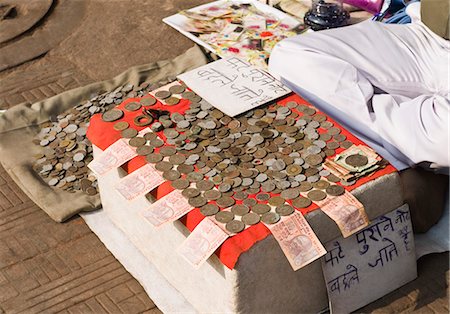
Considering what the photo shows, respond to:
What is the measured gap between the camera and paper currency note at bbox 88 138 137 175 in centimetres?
369

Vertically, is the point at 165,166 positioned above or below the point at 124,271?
above

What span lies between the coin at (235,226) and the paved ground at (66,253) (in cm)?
61

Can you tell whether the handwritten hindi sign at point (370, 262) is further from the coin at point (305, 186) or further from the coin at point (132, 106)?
the coin at point (132, 106)

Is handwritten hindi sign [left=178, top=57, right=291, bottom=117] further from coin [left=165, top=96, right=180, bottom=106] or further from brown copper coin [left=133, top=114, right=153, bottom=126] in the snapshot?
brown copper coin [left=133, top=114, right=153, bottom=126]

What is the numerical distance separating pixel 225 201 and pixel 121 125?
0.74 m

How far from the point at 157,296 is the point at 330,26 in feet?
7.55

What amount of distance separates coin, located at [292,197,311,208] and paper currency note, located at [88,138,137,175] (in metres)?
0.75

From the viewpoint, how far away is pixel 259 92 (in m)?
4.07

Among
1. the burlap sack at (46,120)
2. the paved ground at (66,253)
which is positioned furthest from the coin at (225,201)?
the burlap sack at (46,120)

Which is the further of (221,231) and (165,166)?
(165,166)

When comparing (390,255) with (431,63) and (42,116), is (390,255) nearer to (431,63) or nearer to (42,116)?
(431,63)

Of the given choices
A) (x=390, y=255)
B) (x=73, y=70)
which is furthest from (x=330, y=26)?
(x=390, y=255)

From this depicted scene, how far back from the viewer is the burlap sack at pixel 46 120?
4168mm

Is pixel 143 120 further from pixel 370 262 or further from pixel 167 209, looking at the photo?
pixel 370 262
